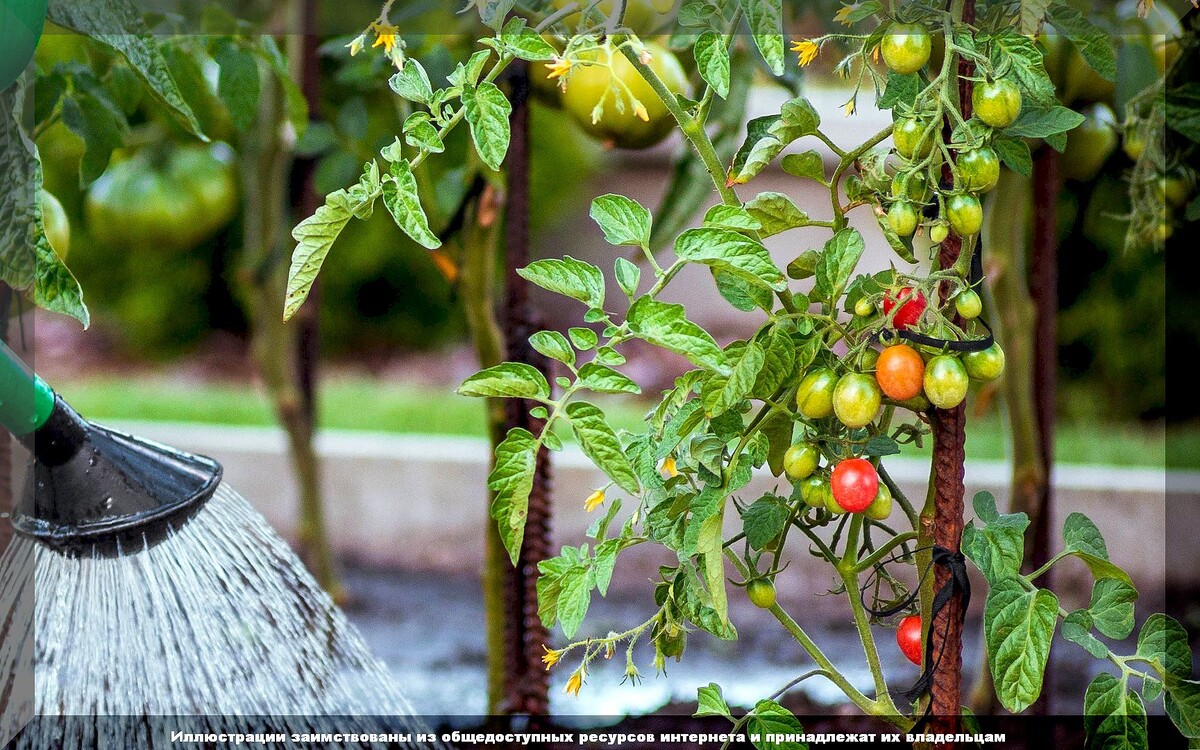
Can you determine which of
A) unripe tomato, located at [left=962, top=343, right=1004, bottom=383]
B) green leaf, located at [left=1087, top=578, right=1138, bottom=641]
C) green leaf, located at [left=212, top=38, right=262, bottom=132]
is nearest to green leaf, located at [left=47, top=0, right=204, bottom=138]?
green leaf, located at [left=212, top=38, right=262, bottom=132]

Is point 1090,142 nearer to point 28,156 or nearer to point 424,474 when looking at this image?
point 28,156

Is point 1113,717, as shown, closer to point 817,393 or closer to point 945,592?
point 945,592

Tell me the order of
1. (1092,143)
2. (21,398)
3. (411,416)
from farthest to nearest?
(411,416), (1092,143), (21,398)

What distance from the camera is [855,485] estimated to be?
0.51 meters

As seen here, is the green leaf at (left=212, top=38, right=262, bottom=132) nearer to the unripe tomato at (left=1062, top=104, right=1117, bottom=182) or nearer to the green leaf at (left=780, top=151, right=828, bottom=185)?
the green leaf at (left=780, top=151, right=828, bottom=185)

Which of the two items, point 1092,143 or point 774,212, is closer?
point 774,212

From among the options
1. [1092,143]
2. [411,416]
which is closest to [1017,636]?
[1092,143]

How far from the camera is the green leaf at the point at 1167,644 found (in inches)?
21.9

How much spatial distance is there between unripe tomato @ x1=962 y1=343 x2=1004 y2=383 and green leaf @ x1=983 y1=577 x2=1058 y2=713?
0.35 feet

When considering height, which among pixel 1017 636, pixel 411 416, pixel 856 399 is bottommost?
pixel 411 416

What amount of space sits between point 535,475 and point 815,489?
28cm

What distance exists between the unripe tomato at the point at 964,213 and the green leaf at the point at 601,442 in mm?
196

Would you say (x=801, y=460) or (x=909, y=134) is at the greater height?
(x=909, y=134)

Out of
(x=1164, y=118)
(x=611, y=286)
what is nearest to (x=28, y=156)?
(x=1164, y=118)
